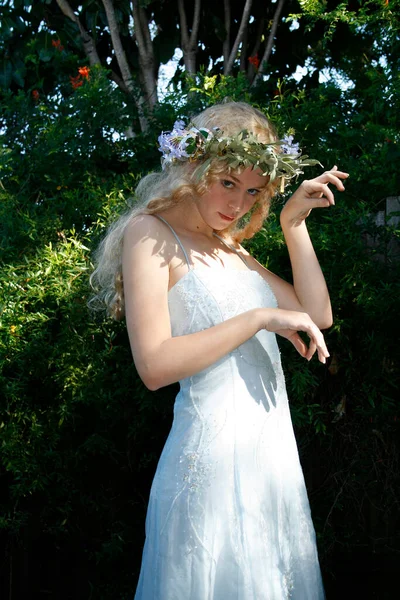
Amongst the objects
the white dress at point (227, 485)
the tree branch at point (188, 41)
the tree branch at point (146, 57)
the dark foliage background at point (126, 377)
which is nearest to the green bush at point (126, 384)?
the dark foliage background at point (126, 377)

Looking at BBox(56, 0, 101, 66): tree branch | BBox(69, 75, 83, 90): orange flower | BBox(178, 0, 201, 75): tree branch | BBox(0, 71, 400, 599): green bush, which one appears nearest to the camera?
BBox(0, 71, 400, 599): green bush

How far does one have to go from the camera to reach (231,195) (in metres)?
1.96

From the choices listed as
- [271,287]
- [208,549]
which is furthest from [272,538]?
[271,287]

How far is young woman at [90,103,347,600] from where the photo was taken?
5.77ft

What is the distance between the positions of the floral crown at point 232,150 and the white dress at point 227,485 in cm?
31

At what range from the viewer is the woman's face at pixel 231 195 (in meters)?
1.95

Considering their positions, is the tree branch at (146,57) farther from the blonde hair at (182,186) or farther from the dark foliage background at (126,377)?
the blonde hair at (182,186)

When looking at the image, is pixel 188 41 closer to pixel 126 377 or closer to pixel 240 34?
pixel 240 34

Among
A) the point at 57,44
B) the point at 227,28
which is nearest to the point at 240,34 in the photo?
the point at 227,28

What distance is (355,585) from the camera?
320 cm

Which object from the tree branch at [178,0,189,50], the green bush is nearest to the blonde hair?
the green bush

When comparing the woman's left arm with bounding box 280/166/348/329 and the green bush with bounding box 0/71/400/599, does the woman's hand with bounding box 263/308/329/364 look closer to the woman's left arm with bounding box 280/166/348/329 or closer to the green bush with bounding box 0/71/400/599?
the woman's left arm with bounding box 280/166/348/329

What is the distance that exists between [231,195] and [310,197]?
0.78 ft

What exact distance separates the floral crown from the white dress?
31cm
